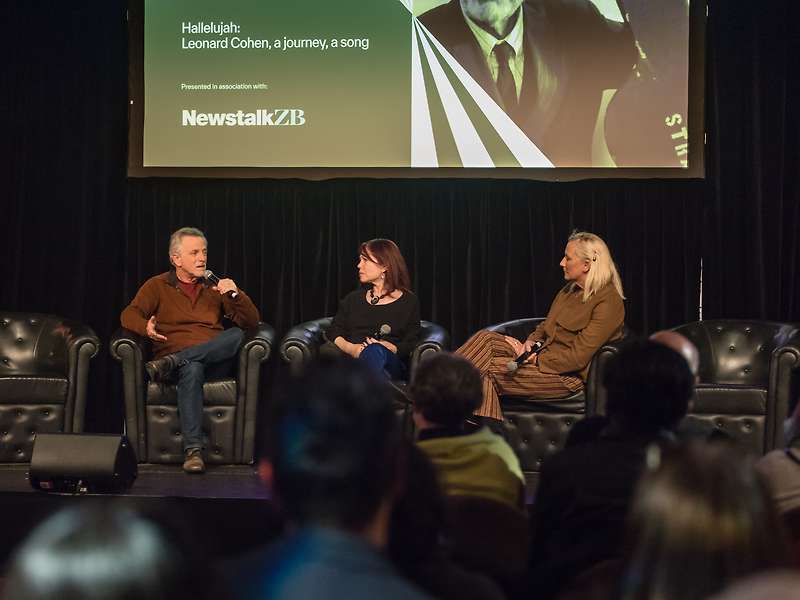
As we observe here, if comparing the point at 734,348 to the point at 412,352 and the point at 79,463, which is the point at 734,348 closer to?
the point at 412,352

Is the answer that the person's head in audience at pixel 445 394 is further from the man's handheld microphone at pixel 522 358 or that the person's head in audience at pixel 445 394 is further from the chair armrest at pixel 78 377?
the chair armrest at pixel 78 377

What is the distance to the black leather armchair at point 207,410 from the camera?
5430 millimetres

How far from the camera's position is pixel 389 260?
220 inches

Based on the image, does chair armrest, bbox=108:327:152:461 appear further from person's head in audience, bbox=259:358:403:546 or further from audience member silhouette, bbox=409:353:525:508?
person's head in audience, bbox=259:358:403:546

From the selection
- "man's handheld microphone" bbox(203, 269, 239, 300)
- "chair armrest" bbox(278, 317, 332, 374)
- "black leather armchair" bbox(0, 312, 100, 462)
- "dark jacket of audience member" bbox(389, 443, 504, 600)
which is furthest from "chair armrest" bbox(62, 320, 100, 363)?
"dark jacket of audience member" bbox(389, 443, 504, 600)

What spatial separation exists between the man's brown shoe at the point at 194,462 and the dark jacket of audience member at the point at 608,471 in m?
3.32

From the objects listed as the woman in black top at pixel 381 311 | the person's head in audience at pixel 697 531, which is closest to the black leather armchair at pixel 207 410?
the woman in black top at pixel 381 311

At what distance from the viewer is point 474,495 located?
2207mm

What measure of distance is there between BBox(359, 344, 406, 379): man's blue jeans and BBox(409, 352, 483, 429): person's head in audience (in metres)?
2.68

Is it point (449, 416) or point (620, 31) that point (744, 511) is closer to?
point (449, 416)

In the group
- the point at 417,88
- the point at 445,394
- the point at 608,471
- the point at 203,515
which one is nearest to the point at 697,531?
the point at 608,471

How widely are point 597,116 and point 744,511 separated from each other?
202 inches

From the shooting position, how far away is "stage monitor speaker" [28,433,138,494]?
3.84 metres

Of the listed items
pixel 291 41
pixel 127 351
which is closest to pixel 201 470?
pixel 127 351
